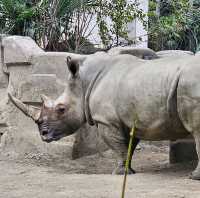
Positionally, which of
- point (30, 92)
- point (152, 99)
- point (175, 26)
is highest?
point (175, 26)

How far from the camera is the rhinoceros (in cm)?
618

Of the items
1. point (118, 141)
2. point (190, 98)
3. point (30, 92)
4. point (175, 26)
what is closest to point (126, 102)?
point (118, 141)

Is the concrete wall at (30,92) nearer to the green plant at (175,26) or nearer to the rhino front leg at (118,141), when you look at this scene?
the rhino front leg at (118,141)

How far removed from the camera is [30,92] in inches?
340

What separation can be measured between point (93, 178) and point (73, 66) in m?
1.44

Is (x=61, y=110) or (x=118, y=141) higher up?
(x=61, y=110)

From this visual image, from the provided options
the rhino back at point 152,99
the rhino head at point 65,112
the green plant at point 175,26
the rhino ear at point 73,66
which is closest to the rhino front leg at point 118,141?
the rhino back at point 152,99

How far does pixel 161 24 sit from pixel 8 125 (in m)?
4.54

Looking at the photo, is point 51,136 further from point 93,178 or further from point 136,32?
point 136,32

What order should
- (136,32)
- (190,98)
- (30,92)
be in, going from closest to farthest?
(190,98), (30,92), (136,32)

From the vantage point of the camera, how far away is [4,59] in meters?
9.05

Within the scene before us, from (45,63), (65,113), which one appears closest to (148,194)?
(65,113)

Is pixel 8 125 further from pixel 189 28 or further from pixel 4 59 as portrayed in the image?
pixel 189 28

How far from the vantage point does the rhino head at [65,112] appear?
7.31m
